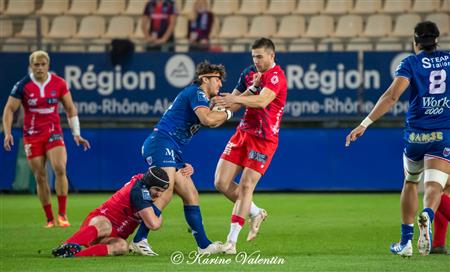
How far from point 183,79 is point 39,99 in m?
6.32

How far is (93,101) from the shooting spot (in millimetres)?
22312

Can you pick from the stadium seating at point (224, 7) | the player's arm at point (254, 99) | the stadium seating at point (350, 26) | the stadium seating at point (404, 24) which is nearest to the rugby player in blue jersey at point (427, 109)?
the player's arm at point (254, 99)

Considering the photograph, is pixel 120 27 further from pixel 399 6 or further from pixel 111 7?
pixel 399 6

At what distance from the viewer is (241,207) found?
1193cm

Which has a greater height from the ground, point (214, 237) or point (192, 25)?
point (192, 25)

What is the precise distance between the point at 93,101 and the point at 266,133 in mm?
10546

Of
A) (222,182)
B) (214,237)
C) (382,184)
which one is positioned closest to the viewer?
(222,182)

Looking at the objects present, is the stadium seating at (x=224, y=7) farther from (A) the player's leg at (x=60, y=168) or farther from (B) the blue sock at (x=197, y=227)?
(B) the blue sock at (x=197, y=227)

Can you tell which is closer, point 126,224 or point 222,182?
point 126,224

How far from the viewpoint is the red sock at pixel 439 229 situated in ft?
38.3

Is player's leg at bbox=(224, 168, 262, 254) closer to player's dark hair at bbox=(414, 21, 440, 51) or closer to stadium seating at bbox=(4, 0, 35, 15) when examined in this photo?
player's dark hair at bbox=(414, 21, 440, 51)

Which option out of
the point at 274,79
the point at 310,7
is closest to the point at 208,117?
the point at 274,79

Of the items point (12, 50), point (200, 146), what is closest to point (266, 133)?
point (200, 146)

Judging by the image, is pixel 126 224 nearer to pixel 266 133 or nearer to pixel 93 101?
pixel 266 133
